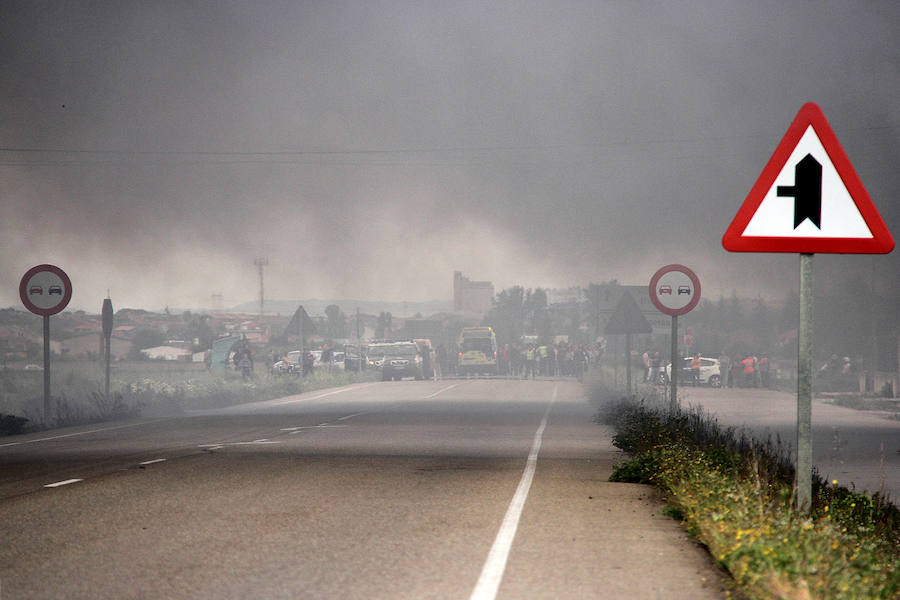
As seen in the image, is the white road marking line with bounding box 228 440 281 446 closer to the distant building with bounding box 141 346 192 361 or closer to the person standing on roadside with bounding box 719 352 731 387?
the person standing on roadside with bounding box 719 352 731 387

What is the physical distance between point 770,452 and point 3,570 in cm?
999

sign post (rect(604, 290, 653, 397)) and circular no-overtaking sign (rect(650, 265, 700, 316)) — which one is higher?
circular no-overtaking sign (rect(650, 265, 700, 316))

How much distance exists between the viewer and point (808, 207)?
22.3 ft

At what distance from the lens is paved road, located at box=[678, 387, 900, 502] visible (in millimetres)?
16750

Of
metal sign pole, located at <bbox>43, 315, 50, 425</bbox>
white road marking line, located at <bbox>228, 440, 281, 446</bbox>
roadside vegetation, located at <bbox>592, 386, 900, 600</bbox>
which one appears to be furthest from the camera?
metal sign pole, located at <bbox>43, 315, 50, 425</bbox>

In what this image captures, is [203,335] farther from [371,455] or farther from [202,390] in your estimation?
[371,455]

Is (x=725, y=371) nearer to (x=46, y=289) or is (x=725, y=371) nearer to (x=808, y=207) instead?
(x=46, y=289)

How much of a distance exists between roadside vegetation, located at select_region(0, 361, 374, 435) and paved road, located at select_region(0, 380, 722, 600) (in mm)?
8409

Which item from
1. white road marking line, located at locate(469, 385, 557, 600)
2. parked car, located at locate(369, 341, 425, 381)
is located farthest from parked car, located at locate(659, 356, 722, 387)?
white road marking line, located at locate(469, 385, 557, 600)

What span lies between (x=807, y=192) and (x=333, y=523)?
4678 mm

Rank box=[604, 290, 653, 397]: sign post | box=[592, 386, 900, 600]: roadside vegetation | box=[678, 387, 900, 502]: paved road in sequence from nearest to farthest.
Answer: box=[592, 386, 900, 600]: roadside vegetation < box=[678, 387, 900, 502]: paved road < box=[604, 290, 653, 397]: sign post

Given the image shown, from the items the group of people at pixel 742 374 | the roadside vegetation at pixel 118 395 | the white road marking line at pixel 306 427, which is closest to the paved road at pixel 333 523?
the white road marking line at pixel 306 427

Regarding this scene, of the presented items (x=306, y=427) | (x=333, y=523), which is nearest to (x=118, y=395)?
(x=306, y=427)

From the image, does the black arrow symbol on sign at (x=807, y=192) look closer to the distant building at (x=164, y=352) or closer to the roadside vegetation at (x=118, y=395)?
the roadside vegetation at (x=118, y=395)
